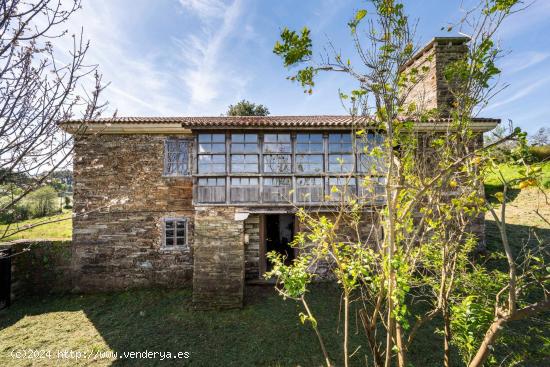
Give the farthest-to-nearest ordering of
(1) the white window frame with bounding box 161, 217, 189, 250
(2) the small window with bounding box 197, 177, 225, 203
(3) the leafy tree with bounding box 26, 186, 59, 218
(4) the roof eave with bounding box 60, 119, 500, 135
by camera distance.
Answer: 1. (3) the leafy tree with bounding box 26, 186, 59, 218
2. (1) the white window frame with bounding box 161, 217, 189, 250
3. (2) the small window with bounding box 197, 177, 225, 203
4. (4) the roof eave with bounding box 60, 119, 500, 135

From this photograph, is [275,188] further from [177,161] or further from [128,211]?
[128,211]

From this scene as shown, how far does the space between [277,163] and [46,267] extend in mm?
9391

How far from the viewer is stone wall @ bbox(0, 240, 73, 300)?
9.20m

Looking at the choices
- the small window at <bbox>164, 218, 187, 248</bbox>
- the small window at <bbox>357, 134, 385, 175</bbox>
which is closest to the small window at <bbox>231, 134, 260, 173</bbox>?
the small window at <bbox>164, 218, 187, 248</bbox>

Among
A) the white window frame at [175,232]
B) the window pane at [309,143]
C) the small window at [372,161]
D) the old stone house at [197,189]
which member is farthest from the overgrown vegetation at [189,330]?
the window pane at [309,143]

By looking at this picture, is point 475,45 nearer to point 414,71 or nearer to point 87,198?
point 414,71

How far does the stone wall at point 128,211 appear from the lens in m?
9.24

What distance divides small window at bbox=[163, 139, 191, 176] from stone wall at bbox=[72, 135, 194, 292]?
0.22 m

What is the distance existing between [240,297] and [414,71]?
757cm

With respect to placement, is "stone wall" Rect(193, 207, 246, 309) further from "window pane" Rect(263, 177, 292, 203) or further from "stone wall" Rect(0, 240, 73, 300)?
"stone wall" Rect(0, 240, 73, 300)

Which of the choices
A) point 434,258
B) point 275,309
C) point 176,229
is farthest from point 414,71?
point 176,229

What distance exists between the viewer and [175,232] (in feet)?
30.7

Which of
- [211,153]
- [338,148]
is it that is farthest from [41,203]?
[338,148]

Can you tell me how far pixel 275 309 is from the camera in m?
7.70
